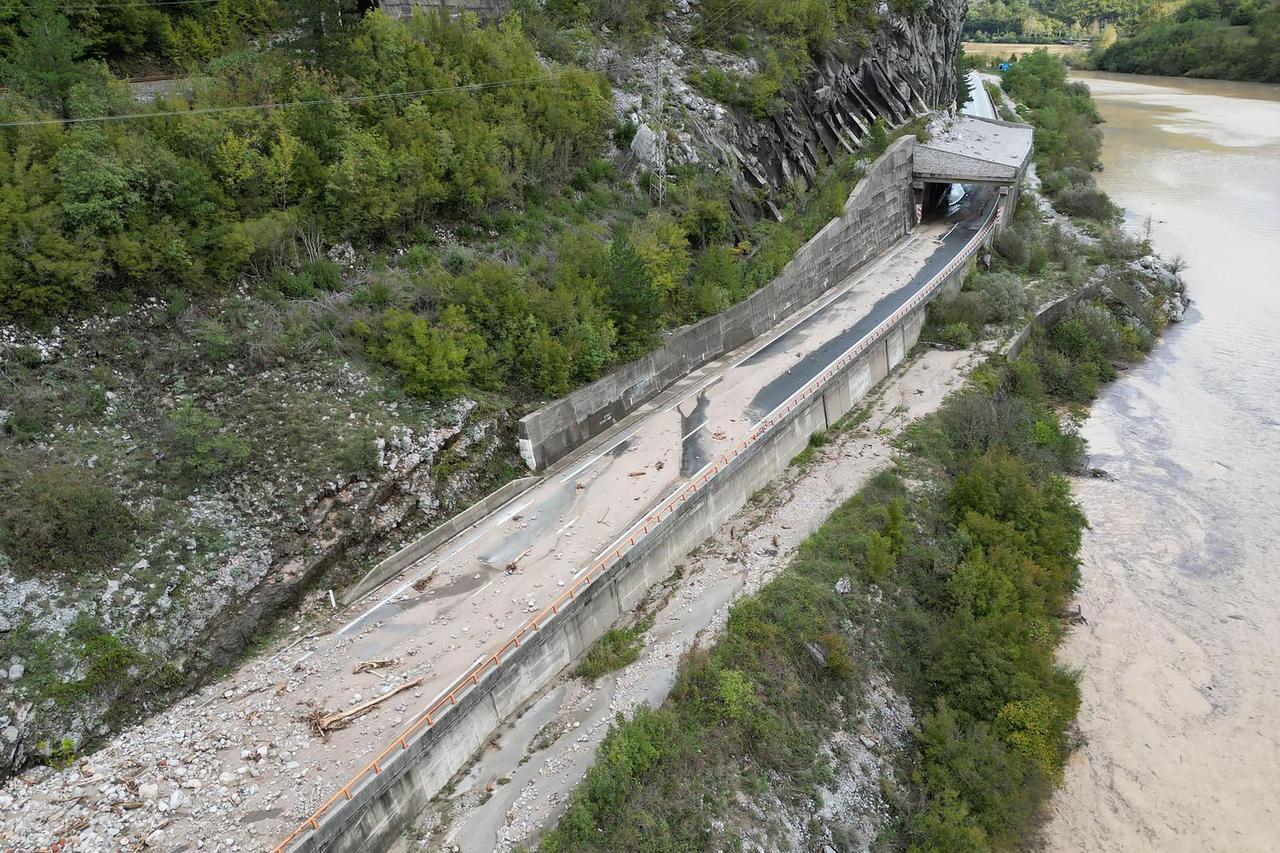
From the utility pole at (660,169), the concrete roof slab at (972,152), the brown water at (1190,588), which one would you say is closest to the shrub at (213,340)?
the utility pole at (660,169)

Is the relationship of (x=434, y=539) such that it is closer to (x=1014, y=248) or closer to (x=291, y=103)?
(x=291, y=103)

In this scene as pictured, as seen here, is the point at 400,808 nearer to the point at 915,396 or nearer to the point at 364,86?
the point at 364,86

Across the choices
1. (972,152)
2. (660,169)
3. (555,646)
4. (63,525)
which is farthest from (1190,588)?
(972,152)

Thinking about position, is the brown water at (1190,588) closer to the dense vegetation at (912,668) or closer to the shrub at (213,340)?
the dense vegetation at (912,668)

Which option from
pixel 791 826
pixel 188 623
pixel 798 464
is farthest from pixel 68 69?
pixel 791 826

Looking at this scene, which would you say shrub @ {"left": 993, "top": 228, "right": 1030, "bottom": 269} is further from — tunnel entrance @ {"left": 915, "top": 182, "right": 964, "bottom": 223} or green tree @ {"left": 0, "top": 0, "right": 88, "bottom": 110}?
green tree @ {"left": 0, "top": 0, "right": 88, "bottom": 110}
